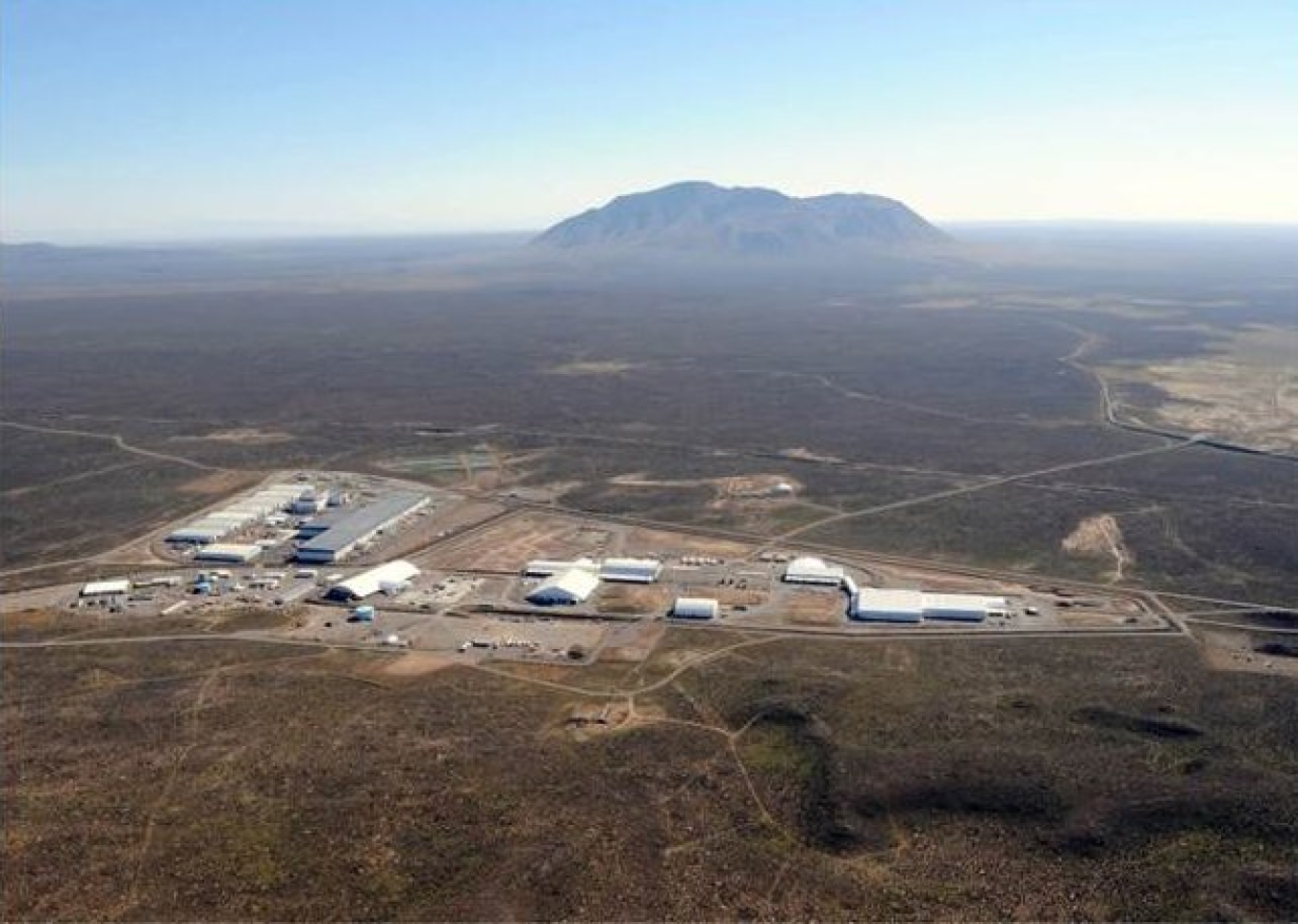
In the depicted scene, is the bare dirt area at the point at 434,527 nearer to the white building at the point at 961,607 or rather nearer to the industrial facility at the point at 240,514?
the industrial facility at the point at 240,514

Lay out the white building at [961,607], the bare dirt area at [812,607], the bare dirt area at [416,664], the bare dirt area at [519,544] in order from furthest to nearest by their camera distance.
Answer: the bare dirt area at [519,544] < the bare dirt area at [812,607] < the white building at [961,607] < the bare dirt area at [416,664]

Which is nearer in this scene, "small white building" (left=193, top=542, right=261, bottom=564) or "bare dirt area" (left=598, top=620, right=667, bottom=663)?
"bare dirt area" (left=598, top=620, right=667, bottom=663)

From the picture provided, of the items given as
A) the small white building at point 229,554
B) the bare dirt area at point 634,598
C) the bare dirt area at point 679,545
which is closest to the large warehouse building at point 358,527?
the small white building at point 229,554

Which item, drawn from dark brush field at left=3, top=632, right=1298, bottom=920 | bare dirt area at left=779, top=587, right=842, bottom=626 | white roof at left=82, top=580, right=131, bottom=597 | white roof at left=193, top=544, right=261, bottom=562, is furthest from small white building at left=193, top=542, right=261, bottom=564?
bare dirt area at left=779, top=587, right=842, bottom=626

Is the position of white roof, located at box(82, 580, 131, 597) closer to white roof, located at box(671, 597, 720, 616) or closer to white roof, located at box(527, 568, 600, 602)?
white roof, located at box(527, 568, 600, 602)

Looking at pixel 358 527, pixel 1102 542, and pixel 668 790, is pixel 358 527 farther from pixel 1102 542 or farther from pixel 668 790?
pixel 1102 542

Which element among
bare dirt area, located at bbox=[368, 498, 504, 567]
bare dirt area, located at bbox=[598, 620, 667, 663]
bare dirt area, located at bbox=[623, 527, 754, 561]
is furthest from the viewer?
bare dirt area, located at bbox=[368, 498, 504, 567]
